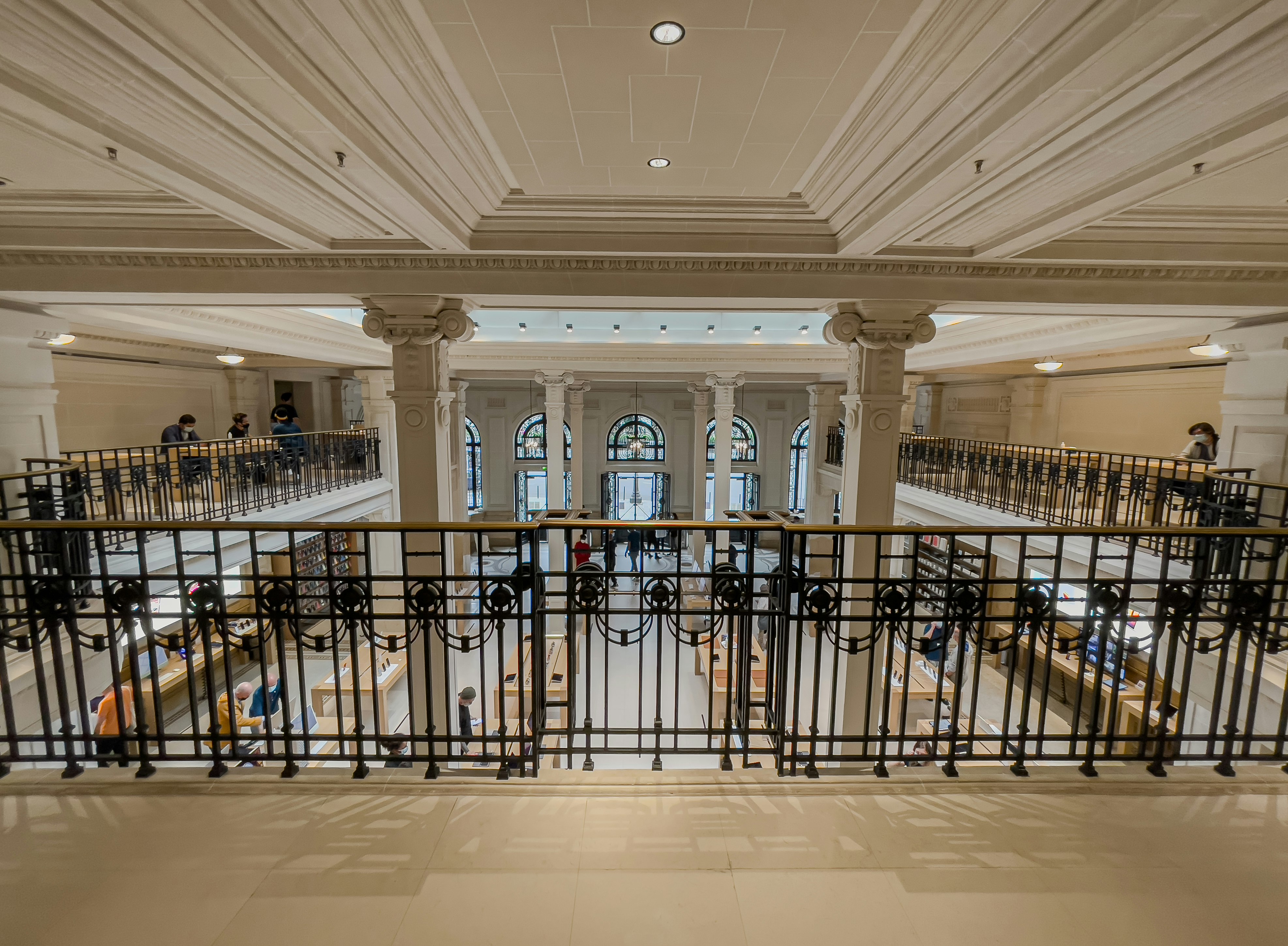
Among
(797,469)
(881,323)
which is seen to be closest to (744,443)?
(797,469)

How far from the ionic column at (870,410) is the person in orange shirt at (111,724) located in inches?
159

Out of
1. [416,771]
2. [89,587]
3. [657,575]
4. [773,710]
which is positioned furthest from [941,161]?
[89,587]

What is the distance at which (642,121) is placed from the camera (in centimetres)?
256

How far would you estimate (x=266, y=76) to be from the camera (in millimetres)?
1965

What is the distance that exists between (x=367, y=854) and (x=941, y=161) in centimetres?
347

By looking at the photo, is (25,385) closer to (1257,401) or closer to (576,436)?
(576,436)

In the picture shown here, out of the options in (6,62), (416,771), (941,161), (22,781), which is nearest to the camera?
(6,62)

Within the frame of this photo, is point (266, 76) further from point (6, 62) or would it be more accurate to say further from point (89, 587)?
point (89, 587)

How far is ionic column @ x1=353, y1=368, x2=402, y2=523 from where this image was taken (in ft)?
31.4

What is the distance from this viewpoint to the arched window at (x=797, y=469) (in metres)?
17.0

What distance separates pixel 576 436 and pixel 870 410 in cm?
656

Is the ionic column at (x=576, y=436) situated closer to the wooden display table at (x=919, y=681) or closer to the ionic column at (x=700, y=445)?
the ionic column at (x=700, y=445)

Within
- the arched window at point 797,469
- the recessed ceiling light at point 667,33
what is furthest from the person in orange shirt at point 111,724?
the arched window at point 797,469

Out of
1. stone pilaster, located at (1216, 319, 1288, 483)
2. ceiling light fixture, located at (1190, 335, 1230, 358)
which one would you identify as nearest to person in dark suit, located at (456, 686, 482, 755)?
stone pilaster, located at (1216, 319, 1288, 483)
